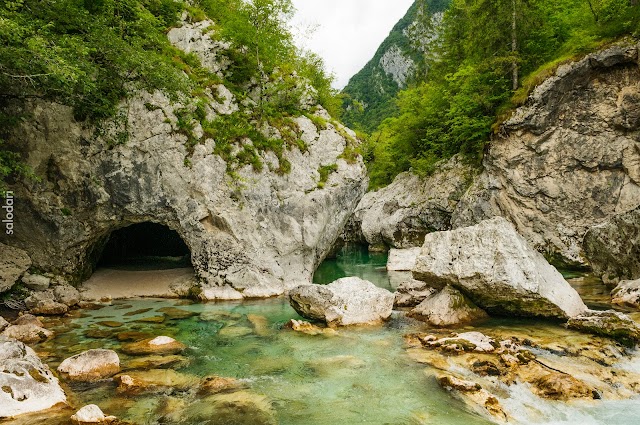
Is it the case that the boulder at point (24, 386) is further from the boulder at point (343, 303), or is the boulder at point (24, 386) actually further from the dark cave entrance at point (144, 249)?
the dark cave entrance at point (144, 249)

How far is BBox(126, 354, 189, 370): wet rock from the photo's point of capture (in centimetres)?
837

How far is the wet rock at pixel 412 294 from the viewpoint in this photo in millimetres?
14289

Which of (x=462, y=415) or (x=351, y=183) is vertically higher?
(x=351, y=183)

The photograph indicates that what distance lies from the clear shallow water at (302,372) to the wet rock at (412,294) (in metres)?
1.87

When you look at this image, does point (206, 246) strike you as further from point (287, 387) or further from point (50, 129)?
point (287, 387)

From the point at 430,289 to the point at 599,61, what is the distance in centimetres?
1666

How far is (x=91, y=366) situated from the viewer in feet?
26.1

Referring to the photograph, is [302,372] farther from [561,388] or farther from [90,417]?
[561,388]

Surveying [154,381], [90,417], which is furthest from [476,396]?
[90,417]

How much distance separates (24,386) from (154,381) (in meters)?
2.07

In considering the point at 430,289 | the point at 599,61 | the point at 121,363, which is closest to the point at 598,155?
the point at 599,61

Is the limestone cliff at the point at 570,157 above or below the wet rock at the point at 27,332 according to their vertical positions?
above

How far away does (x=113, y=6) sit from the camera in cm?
1452

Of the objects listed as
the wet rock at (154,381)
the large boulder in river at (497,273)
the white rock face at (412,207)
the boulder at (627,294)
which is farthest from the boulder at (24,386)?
the white rock face at (412,207)
